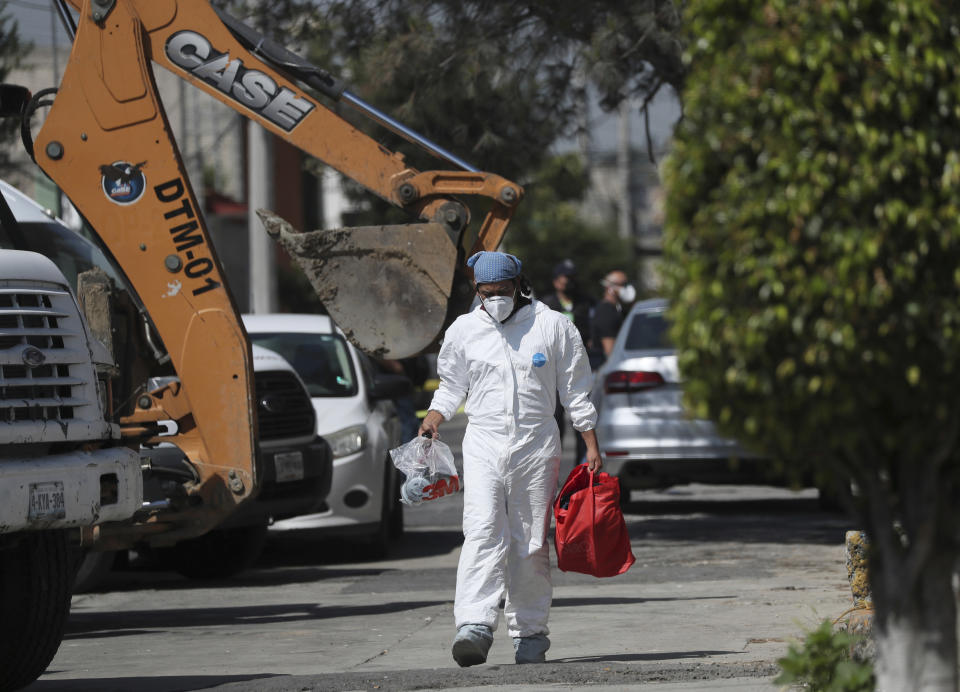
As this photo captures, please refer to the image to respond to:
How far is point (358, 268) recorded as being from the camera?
30.9 ft

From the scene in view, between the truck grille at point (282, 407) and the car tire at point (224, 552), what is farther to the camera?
the car tire at point (224, 552)

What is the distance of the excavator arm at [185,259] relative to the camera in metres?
9.24

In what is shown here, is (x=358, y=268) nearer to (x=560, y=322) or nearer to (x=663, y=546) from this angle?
(x=560, y=322)

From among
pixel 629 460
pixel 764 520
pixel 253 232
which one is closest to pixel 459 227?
pixel 629 460

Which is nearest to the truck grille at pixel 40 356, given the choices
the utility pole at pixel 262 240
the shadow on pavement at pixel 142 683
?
the shadow on pavement at pixel 142 683

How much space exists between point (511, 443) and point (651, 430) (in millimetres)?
5765

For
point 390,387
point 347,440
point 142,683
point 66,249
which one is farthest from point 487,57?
point 142,683

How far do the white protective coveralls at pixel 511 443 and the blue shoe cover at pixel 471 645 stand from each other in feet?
0.17

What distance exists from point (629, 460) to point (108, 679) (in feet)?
21.0

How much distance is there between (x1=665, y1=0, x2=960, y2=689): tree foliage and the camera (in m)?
3.80

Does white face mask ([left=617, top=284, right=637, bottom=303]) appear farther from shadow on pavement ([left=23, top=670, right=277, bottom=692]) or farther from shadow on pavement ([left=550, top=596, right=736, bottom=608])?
shadow on pavement ([left=23, top=670, right=277, bottom=692])

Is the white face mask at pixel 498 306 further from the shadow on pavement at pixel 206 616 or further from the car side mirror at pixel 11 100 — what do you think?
the car side mirror at pixel 11 100

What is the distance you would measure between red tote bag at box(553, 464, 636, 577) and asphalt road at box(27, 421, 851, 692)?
40cm

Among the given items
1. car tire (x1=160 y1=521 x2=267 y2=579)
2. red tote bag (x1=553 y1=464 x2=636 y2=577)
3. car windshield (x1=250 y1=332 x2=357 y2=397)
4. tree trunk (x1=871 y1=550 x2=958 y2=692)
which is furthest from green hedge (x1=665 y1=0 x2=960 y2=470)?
car windshield (x1=250 y1=332 x2=357 y2=397)
